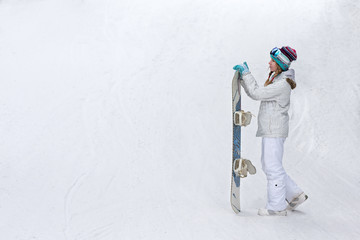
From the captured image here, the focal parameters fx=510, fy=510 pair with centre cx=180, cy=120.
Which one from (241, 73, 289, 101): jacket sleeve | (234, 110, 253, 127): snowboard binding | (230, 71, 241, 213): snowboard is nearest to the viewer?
(241, 73, 289, 101): jacket sleeve

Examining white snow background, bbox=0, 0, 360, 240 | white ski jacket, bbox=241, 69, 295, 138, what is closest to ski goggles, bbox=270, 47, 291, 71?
white ski jacket, bbox=241, 69, 295, 138

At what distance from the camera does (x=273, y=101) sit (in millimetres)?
6234

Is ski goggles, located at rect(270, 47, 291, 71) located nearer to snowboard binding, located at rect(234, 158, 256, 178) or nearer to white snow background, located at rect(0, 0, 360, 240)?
snowboard binding, located at rect(234, 158, 256, 178)

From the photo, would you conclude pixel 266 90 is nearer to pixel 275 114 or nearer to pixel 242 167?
pixel 275 114

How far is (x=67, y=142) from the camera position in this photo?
9320mm

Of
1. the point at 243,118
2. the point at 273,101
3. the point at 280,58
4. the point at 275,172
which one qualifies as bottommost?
the point at 275,172

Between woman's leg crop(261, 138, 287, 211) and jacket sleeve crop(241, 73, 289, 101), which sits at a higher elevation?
jacket sleeve crop(241, 73, 289, 101)

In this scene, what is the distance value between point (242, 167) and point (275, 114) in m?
0.77

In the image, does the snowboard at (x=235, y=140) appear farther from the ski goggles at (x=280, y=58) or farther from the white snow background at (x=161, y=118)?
the ski goggles at (x=280, y=58)

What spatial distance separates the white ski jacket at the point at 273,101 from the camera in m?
6.12

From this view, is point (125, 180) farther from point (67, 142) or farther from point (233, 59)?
point (233, 59)

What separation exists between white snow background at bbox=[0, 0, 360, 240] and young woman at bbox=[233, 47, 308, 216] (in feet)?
1.17

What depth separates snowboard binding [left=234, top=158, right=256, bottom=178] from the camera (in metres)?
6.30

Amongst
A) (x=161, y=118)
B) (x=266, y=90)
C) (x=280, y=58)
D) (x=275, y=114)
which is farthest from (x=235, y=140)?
(x=161, y=118)
